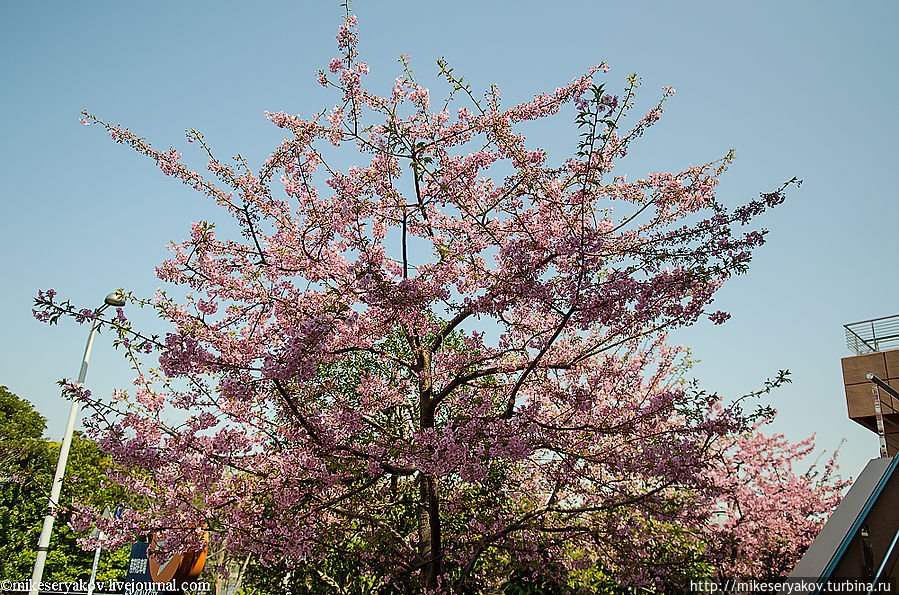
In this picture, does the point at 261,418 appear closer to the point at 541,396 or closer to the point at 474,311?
the point at 474,311

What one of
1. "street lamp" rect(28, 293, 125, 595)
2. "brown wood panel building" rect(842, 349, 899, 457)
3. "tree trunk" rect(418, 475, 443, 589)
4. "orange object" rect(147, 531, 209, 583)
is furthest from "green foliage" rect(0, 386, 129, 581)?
"brown wood panel building" rect(842, 349, 899, 457)

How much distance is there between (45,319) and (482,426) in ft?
11.3

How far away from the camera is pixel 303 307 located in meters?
5.06

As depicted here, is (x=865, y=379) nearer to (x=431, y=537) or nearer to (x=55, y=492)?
(x=431, y=537)

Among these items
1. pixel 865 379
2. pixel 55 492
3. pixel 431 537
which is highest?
pixel 865 379

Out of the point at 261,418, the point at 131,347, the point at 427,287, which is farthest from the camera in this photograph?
the point at 261,418

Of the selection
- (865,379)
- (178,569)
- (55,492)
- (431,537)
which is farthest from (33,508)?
(865,379)

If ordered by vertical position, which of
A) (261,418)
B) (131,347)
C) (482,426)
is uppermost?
(131,347)

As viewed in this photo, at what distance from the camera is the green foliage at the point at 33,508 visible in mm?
23734

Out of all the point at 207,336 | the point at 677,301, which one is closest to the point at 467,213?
the point at 677,301

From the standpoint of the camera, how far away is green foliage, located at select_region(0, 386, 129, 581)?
23.7 metres

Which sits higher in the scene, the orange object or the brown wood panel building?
the brown wood panel building

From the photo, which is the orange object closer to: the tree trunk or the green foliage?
the tree trunk

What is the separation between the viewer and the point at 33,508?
2528cm
